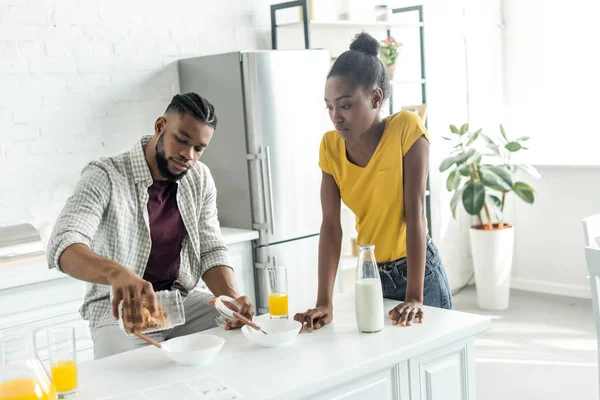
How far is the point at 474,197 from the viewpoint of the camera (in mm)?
4754

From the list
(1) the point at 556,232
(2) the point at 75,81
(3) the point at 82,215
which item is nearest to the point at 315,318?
(3) the point at 82,215

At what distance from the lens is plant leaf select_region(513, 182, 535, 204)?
16.0 feet

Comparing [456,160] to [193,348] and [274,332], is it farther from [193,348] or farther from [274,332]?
[193,348]

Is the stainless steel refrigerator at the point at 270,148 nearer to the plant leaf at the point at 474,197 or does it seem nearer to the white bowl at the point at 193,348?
the plant leaf at the point at 474,197

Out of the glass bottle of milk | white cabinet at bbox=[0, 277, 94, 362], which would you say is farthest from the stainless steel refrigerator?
the glass bottle of milk

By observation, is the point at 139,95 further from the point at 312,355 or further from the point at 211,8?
the point at 312,355

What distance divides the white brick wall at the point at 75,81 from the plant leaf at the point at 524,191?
90.0 inches

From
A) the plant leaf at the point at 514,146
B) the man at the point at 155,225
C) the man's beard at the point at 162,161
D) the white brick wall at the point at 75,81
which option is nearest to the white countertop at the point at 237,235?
the white brick wall at the point at 75,81

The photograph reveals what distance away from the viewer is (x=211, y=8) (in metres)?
3.97

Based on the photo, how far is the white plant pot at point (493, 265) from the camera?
488 centimetres

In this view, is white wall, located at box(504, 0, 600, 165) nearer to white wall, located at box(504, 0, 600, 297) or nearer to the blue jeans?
white wall, located at box(504, 0, 600, 297)

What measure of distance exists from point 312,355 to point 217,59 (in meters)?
2.23

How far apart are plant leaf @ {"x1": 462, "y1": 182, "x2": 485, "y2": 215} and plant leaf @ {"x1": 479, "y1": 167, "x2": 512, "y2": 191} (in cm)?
5

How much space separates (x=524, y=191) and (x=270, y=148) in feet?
6.75
